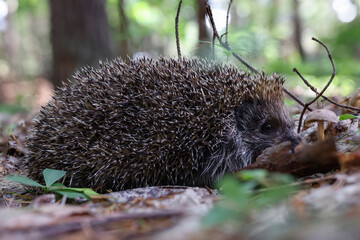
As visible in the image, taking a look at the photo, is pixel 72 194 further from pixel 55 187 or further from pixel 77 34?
pixel 77 34

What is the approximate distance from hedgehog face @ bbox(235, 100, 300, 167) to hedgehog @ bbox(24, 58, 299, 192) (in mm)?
22

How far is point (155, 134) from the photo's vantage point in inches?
162

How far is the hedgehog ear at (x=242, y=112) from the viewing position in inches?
183

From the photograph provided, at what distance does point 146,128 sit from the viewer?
162 inches

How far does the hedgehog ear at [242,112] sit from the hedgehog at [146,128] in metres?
0.02

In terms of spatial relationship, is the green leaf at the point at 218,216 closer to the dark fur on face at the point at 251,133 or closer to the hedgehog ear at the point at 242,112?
the dark fur on face at the point at 251,133

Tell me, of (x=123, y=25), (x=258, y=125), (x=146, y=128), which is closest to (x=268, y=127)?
(x=258, y=125)

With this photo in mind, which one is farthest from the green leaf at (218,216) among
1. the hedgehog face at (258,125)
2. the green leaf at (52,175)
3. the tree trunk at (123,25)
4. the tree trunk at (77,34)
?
the tree trunk at (77,34)

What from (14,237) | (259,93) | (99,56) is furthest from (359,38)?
(14,237)

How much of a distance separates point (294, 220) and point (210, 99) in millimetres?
2542

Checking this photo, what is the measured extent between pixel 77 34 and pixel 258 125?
24.8 ft

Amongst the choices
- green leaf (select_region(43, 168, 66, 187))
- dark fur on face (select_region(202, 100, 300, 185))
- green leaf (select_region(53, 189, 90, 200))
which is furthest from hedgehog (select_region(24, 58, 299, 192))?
green leaf (select_region(53, 189, 90, 200))

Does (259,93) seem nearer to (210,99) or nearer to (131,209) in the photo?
(210,99)

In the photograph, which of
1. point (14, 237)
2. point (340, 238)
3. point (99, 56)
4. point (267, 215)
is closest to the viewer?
point (340, 238)
